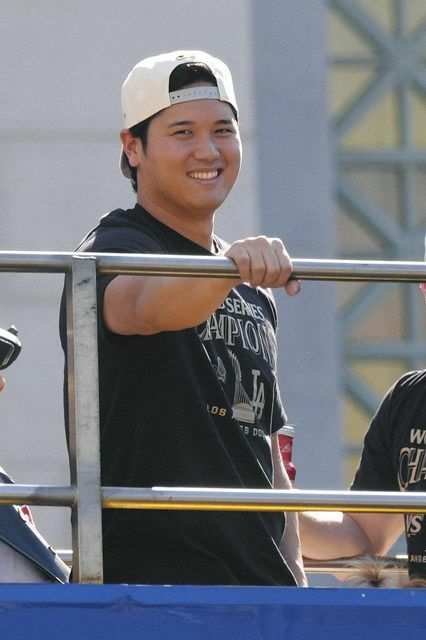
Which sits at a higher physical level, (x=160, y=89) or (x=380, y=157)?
(x=380, y=157)

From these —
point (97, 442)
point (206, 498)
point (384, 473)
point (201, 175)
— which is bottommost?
point (206, 498)

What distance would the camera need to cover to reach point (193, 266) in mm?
3170

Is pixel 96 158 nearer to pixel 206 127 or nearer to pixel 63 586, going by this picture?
pixel 206 127

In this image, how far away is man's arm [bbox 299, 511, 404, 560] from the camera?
173 inches

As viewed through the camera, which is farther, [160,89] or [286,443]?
[286,443]

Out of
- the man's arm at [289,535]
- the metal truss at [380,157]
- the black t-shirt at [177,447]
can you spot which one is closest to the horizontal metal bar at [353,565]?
the man's arm at [289,535]

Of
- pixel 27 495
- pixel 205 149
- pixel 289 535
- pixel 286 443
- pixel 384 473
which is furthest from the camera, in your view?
pixel 384 473

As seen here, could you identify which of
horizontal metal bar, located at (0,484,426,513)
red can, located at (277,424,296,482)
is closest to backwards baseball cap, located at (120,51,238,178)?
red can, located at (277,424,296,482)

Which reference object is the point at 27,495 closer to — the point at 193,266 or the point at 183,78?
the point at 193,266

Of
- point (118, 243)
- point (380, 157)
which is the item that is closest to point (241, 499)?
point (118, 243)

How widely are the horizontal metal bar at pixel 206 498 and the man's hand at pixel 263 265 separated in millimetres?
377

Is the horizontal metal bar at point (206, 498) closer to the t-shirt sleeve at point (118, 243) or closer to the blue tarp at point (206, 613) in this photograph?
the blue tarp at point (206, 613)

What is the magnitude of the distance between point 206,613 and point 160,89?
1161 millimetres

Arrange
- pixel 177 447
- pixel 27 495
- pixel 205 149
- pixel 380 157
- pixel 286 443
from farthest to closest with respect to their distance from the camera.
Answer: pixel 380 157, pixel 286 443, pixel 205 149, pixel 177 447, pixel 27 495
